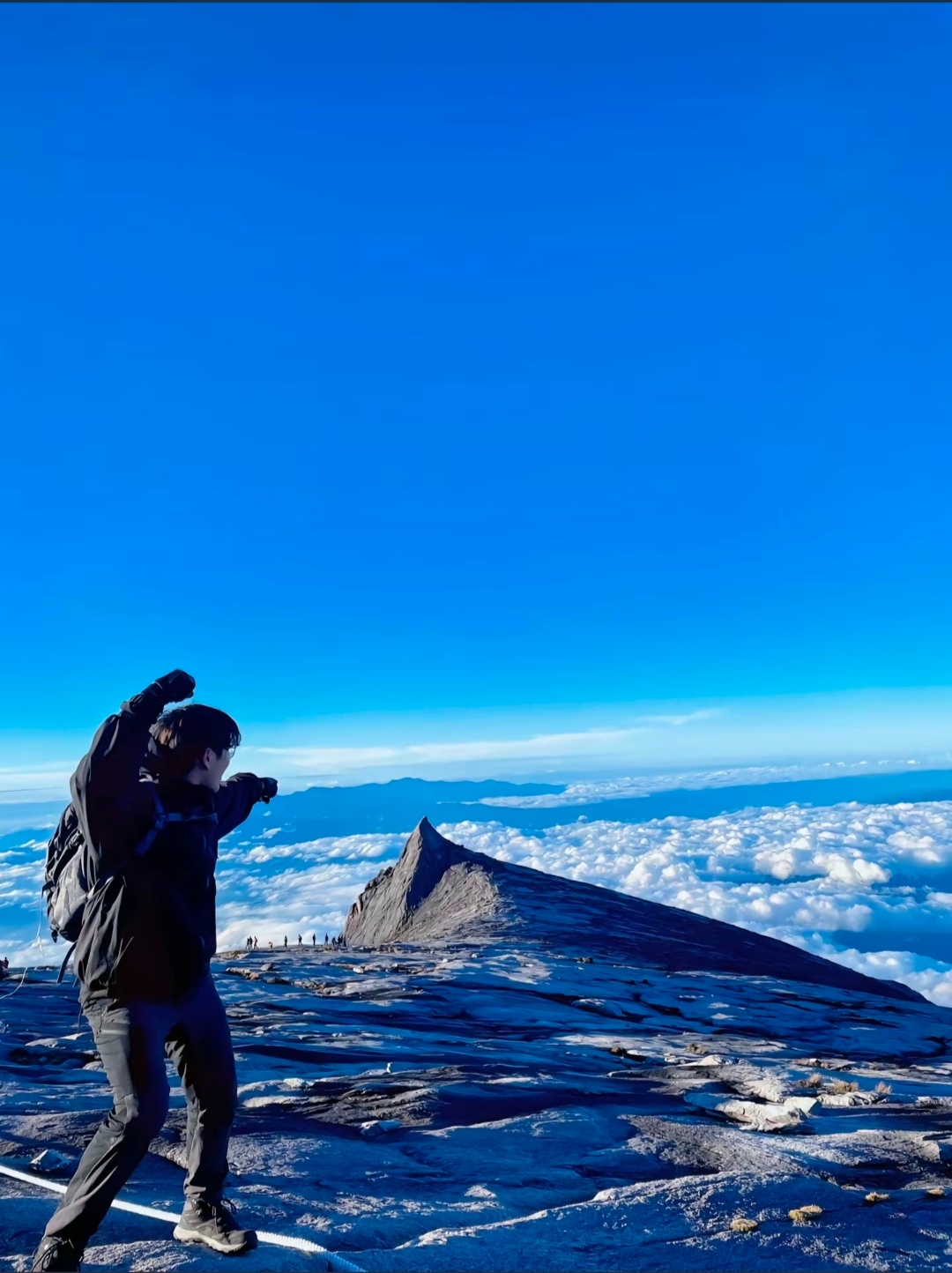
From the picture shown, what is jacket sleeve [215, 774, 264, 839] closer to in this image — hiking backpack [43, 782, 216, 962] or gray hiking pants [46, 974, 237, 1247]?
hiking backpack [43, 782, 216, 962]

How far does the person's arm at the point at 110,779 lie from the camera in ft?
12.8

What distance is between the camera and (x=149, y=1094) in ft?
12.7

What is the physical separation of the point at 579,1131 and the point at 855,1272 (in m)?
3.13

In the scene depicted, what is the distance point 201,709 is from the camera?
4406 millimetres

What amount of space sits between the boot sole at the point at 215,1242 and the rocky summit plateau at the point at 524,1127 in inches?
2.6

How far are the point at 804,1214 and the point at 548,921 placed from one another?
2183 cm

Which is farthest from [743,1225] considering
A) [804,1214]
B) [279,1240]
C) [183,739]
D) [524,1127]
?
[183,739]

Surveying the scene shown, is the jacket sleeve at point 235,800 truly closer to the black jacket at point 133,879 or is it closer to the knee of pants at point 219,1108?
the black jacket at point 133,879

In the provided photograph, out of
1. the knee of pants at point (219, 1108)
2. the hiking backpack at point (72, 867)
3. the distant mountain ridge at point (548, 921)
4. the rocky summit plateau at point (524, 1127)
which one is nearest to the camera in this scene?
the hiking backpack at point (72, 867)

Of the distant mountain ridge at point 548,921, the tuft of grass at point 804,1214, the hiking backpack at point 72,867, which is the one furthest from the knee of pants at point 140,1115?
the distant mountain ridge at point 548,921

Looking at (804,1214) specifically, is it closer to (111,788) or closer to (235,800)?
(235,800)

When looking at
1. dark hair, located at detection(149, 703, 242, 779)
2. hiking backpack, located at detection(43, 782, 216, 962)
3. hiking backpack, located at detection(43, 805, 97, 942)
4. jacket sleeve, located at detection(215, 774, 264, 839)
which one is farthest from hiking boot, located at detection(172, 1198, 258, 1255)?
dark hair, located at detection(149, 703, 242, 779)

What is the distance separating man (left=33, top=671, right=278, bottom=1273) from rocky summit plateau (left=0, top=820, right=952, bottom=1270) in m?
0.56

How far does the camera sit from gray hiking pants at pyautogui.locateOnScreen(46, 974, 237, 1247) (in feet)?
12.4
